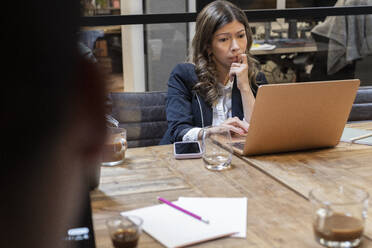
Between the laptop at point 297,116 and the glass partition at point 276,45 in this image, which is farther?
the glass partition at point 276,45

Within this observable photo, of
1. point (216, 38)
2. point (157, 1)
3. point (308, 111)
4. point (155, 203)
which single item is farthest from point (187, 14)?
point (155, 203)

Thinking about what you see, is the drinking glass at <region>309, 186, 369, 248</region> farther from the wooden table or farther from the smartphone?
the smartphone

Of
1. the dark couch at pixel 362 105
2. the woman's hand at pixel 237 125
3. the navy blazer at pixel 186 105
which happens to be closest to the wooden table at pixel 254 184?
the woman's hand at pixel 237 125

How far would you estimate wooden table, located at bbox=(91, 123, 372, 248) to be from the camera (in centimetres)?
101

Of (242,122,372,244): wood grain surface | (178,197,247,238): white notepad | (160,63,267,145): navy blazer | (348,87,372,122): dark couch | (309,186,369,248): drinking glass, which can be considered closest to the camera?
(309,186,369,248): drinking glass

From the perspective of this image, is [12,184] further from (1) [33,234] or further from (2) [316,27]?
(2) [316,27]

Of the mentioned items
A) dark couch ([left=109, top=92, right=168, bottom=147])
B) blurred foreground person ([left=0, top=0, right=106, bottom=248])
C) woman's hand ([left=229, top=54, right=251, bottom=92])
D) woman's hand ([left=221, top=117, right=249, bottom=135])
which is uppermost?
blurred foreground person ([left=0, top=0, right=106, bottom=248])

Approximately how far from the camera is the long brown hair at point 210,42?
218cm

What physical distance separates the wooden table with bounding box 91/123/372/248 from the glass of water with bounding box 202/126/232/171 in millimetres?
39

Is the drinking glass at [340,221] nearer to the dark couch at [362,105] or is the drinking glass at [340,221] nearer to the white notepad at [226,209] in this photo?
the white notepad at [226,209]

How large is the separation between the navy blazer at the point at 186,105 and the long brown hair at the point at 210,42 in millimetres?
37

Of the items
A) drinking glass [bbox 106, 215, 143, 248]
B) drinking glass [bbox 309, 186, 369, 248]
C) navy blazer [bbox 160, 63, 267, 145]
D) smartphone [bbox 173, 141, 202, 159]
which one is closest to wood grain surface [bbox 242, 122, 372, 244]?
smartphone [bbox 173, 141, 202, 159]

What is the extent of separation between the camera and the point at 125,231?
933 mm

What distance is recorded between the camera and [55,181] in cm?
30
